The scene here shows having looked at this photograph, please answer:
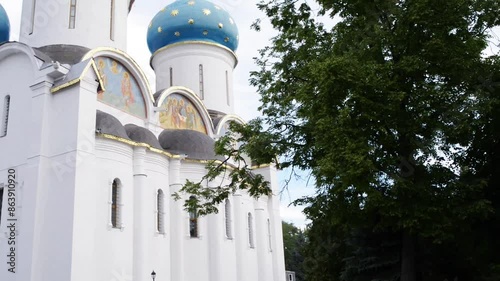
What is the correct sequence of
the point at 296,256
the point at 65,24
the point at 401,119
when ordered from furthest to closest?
1. the point at 296,256
2. the point at 65,24
3. the point at 401,119

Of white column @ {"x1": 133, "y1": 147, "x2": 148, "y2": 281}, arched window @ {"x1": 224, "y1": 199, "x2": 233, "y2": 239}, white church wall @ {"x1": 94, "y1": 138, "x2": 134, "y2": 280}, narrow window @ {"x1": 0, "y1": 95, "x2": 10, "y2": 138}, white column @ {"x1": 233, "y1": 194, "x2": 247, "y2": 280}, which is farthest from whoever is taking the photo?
white column @ {"x1": 233, "y1": 194, "x2": 247, "y2": 280}

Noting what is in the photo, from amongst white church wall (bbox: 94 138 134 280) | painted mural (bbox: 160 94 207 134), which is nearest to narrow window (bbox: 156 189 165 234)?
white church wall (bbox: 94 138 134 280)

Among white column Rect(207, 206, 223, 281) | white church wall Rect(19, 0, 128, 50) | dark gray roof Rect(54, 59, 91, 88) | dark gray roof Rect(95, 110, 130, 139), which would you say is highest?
white church wall Rect(19, 0, 128, 50)

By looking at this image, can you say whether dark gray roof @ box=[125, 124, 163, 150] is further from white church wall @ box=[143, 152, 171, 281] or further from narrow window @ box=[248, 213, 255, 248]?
narrow window @ box=[248, 213, 255, 248]

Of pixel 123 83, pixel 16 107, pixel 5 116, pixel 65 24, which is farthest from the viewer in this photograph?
pixel 65 24

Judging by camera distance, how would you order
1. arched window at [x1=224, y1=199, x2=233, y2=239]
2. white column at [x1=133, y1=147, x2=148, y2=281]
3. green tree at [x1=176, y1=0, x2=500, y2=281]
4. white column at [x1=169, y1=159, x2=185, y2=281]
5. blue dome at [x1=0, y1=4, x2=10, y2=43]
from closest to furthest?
1. green tree at [x1=176, y1=0, x2=500, y2=281]
2. white column at [x1=133, y1=147, x2=148, y2=281]
3. white column at [x1=169, y1=159, x2=185, y2=281]
4. arched window at [x1=224, y1=199, x2=233, y2=239]
5. blue dome at [x1=0, y1=4, x2=10, y2=43]

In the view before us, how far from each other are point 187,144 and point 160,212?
2308mm

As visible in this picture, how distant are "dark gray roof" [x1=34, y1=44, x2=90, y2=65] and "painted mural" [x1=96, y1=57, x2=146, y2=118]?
75 cm

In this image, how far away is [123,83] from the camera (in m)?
13.8

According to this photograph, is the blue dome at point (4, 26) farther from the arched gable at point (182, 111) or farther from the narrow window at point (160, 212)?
the narrow window at point (160, 212)

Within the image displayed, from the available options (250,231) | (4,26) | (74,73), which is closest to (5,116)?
(74,73)

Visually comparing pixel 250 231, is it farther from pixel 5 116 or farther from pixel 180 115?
pixel 5 116

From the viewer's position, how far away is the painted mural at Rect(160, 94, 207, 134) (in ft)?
51.3

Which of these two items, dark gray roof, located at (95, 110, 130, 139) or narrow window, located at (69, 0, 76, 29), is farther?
narrow window, located at (69, 0, 76, 29)
